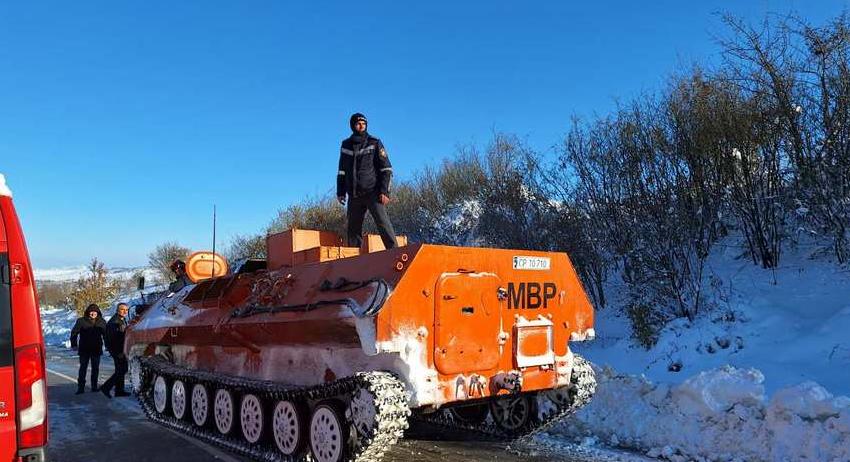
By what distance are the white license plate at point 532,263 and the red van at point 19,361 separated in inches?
148

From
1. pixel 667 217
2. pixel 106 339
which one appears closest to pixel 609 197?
pixel 667 217

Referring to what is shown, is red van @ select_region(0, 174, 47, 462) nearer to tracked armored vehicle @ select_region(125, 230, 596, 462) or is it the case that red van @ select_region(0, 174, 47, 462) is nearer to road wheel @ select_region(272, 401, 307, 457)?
tracked armored vehicle @ select_region(125, 230, 596, 462)

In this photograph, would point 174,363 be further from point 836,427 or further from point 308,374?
point 836,427

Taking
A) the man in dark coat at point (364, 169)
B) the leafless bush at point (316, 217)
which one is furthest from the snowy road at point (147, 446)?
the leafless bush at point (316, 217)

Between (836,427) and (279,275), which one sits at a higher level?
(279,275)

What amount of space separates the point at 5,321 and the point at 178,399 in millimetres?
4608

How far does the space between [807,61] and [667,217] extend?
3.00m

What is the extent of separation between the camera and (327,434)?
18.1ft

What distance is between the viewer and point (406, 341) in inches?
203

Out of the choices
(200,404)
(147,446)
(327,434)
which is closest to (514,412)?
(327,434)

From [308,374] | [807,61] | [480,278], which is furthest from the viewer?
[807,61]

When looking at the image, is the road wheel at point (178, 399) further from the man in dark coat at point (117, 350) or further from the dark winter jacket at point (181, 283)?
the man in dark coat at point (117, 350)

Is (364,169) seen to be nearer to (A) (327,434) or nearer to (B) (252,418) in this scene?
(B) (252,418)

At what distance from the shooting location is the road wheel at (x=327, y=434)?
17.6 ft
